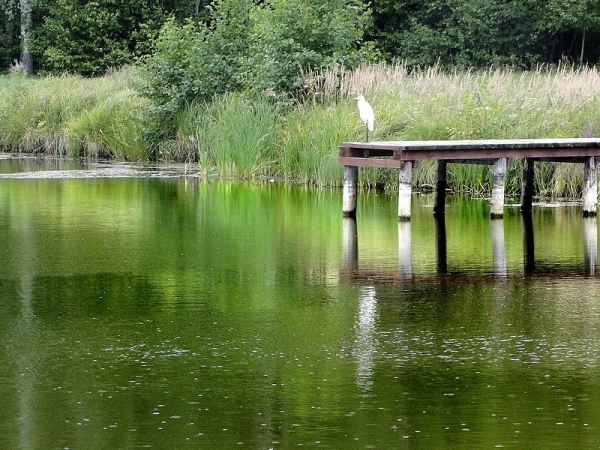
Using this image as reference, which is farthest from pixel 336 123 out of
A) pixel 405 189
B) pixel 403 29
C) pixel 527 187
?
pixel 403 29

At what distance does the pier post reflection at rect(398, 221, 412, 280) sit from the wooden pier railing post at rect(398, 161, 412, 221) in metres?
0.22

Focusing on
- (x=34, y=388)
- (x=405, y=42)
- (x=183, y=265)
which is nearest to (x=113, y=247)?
(x=183, y=265)

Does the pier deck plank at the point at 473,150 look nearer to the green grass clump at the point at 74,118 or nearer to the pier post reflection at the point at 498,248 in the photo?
the pier post reflection at the point at 498,248

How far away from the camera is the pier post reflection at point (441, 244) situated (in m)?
11.8

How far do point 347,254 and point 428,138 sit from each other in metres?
7.02

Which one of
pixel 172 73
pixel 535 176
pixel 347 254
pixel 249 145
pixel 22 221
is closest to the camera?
pixel 347 254

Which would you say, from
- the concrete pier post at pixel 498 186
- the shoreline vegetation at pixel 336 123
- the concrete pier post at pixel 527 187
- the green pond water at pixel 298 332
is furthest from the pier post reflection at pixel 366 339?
the shoreline vegetation at pixel 336 123

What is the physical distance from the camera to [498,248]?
13.2 meters

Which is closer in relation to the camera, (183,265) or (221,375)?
(221,375)

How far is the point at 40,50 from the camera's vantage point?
49906 millimetres

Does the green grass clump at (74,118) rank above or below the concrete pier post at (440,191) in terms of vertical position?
above

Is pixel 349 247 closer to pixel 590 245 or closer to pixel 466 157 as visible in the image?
pixel 590 245

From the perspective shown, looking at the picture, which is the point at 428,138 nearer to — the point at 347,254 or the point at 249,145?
the point at 249,145

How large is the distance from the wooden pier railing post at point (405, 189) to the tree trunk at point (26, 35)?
3600cm
